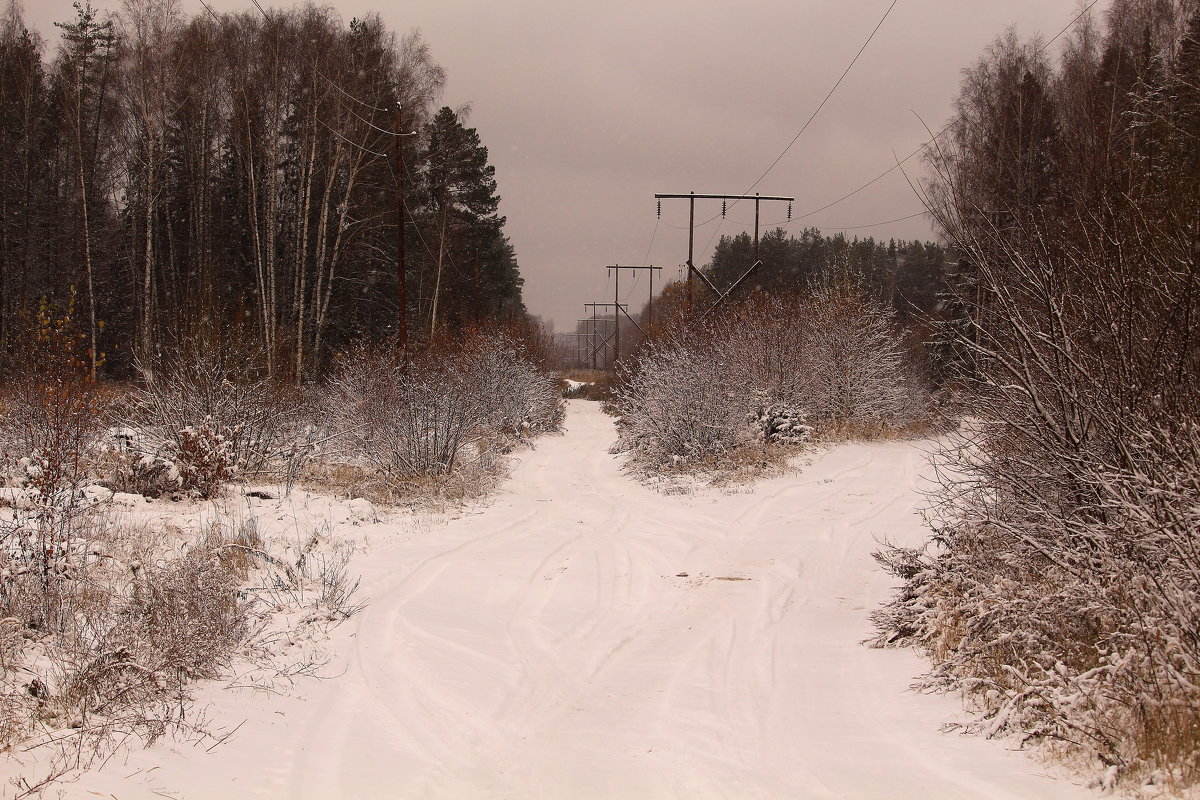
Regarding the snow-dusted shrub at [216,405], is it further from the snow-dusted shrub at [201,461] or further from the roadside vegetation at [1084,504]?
the roadside vegetation at [1084,504]

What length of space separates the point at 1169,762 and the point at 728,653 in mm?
3044

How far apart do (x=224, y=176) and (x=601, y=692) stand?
28724 mm

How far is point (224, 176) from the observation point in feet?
91.3

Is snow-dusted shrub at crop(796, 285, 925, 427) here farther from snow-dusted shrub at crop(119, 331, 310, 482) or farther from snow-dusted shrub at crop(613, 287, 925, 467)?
snow-dusted shrub at crop(119, 331, 310, 482)

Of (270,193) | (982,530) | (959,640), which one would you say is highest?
(270,193)

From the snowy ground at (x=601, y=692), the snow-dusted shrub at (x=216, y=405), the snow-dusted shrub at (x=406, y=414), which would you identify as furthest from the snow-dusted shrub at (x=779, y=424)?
the snow-dusted shrub at (x=216, y=405)

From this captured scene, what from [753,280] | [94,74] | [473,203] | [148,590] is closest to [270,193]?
[94,74]

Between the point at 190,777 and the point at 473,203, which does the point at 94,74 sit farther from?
the point at 190,777

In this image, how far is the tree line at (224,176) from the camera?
20.9 m

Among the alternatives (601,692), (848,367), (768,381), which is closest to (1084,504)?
(601,692)

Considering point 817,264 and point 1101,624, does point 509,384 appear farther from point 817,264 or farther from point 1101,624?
point 817,264

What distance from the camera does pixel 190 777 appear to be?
3373 mm

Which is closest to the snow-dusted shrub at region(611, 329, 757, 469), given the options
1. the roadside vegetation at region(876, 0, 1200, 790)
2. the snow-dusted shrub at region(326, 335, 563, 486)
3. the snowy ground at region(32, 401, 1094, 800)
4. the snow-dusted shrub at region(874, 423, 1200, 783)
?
the snow-dusted shrub at region(326, 335, 563, 486)

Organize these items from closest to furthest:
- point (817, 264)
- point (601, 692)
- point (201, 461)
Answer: point (601, 692)
point (201, 461)
point (817, 264)
